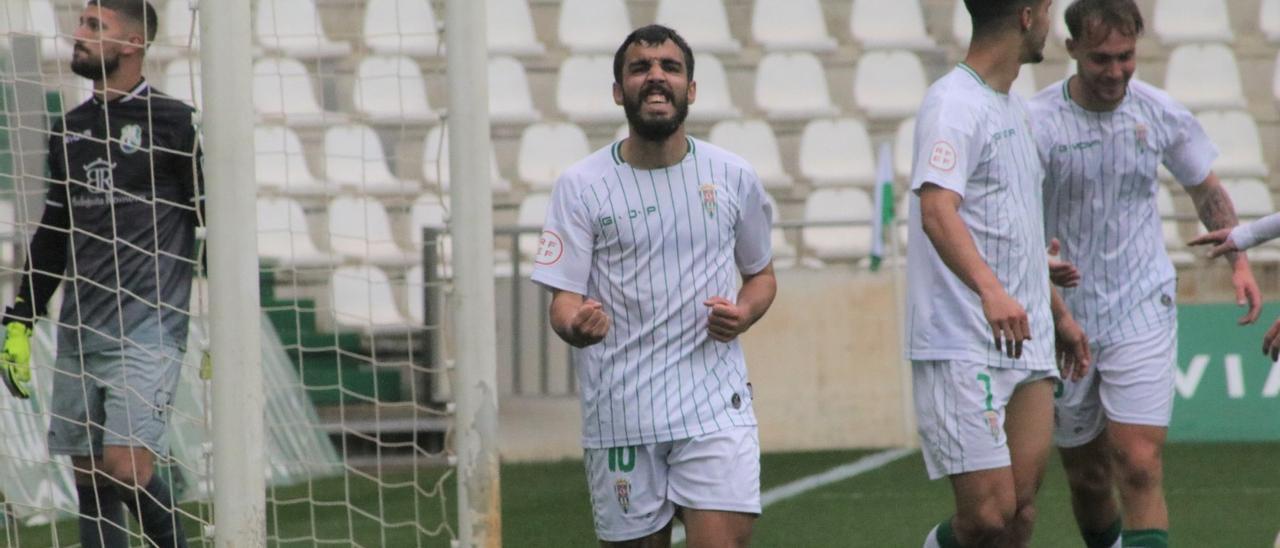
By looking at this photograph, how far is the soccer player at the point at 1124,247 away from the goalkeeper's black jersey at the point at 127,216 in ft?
8.99

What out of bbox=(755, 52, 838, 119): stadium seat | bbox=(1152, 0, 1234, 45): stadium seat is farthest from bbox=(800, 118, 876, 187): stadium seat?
bbox=(1152, 0, 1234, 45): stadium seat

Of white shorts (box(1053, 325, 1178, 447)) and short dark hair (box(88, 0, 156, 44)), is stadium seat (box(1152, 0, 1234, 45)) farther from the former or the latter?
short dark hair (box(88, 0, 156, 44))

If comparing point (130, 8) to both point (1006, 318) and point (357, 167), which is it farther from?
point (357, 167)

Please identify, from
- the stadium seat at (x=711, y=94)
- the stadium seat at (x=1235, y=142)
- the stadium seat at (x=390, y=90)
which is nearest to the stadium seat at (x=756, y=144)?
the stadium seat at (x=711, y=94)

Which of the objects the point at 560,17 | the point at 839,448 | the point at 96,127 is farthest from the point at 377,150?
the point at 96,127

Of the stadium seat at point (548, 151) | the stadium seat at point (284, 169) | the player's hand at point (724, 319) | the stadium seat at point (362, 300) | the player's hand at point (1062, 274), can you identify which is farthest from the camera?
the stadium seat at point (548, 151)

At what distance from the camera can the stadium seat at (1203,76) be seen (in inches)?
508

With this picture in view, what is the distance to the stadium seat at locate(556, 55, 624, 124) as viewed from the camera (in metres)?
12.8

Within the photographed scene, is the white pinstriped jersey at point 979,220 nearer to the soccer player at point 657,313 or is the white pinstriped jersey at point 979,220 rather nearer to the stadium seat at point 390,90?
the soccer player at point 657,313

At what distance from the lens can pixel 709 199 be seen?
4.79 metres

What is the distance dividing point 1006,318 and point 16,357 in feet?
10.7

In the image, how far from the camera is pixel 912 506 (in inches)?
335

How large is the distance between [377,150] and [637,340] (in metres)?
7.75

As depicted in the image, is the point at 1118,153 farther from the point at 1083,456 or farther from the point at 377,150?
the point at 377,150
